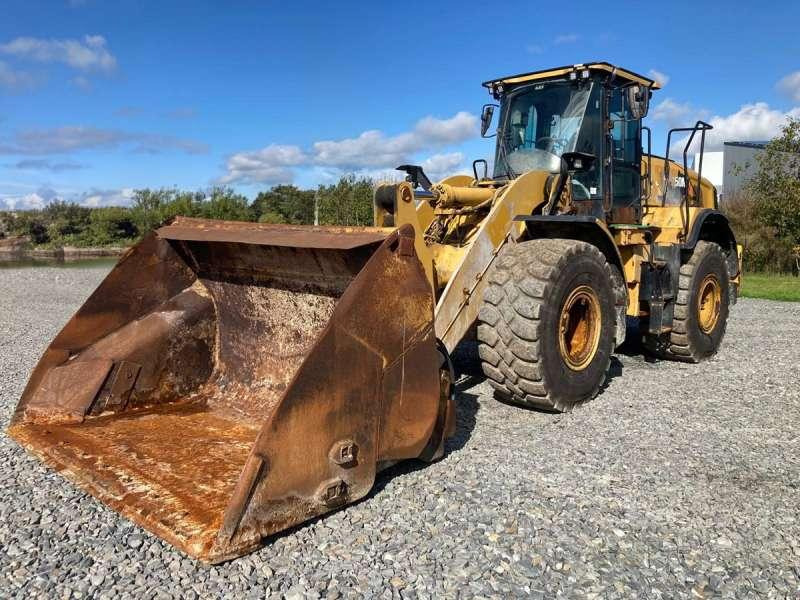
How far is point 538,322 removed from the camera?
457 cm

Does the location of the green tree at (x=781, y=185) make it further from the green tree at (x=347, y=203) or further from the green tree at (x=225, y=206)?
the green tree at (x=225, y=206)

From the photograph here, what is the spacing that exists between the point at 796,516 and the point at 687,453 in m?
0.90

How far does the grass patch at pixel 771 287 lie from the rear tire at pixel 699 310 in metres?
7.57

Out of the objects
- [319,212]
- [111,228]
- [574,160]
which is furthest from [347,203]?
[574,160]

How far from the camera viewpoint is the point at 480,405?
5109 mm

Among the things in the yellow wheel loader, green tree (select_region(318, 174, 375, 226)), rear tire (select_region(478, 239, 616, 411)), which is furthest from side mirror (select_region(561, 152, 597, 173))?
green tree (select_region(318, 174, 375, 226))

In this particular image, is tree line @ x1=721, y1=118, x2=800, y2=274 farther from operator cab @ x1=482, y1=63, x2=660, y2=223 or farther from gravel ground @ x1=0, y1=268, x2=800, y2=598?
gravel ground @ x1=0, y1=268, x2=800, y2=598

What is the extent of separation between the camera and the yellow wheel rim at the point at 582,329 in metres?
5.02

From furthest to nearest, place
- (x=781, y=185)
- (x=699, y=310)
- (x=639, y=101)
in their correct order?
(x=781, y=185)
(x=699, y=310)
(x=639, y=101)

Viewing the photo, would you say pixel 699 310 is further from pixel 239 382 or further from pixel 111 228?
pixel 111 228

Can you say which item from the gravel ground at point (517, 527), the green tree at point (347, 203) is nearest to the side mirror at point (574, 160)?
the gravel ground at point (517, 527)

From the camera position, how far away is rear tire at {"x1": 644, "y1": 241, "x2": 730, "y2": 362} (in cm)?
666

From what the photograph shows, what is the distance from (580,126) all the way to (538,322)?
2221 mm

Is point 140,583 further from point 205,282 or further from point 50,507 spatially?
point 205,282
